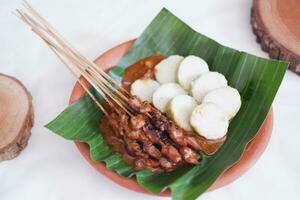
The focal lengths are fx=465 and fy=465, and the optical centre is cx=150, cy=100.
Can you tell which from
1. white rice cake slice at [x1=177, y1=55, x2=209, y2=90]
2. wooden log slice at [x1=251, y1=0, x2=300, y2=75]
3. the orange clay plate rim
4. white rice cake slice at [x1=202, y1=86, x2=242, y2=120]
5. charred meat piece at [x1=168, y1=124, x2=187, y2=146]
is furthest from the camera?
wooden log slice at [x1=251, y1=0, x2=300, y2=75]

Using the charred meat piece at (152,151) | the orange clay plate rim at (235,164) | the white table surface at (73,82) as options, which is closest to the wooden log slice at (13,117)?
the white table surface at (73,82)

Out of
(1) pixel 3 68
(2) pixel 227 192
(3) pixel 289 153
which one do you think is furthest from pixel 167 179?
(1) pixel 3 68

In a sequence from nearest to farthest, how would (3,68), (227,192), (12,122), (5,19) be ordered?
(227,192)
(12,122)
(3,68)
(5,19)

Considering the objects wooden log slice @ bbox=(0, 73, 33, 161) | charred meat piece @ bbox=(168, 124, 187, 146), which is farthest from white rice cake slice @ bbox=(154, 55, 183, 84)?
wooden log slice @ bbox=(0, 73, 33, 161)

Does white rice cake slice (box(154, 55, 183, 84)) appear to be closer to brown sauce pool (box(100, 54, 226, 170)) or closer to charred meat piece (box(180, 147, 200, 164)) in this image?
brown sauce pool (box(100, 54, 226, 170))

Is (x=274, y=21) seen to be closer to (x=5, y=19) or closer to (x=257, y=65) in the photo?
(x=257, y=65)

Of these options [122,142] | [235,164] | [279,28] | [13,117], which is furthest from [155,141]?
[279,28]

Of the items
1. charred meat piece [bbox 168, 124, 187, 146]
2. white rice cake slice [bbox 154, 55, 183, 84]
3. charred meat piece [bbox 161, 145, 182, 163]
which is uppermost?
white rice cake slice [bbox 154, 55, 183, 84]
